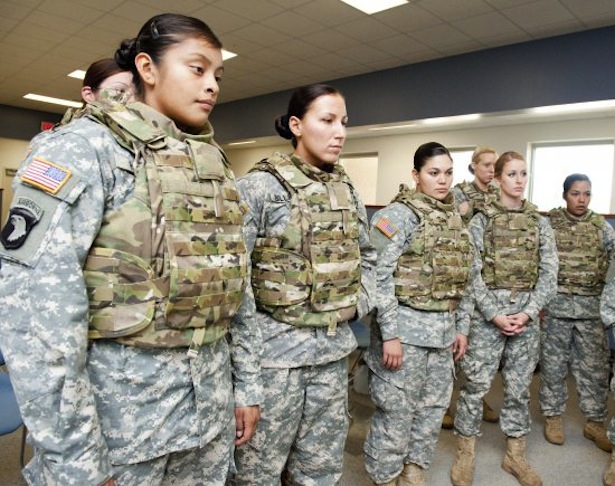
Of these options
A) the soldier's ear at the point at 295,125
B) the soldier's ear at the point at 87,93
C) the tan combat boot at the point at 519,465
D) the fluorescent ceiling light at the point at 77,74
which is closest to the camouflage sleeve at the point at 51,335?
the soldier's ear at the point at 295,125

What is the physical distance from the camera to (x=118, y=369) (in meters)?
0.89

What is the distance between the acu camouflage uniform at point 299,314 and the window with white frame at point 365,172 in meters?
6.59

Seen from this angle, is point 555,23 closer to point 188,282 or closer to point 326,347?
point 326,347

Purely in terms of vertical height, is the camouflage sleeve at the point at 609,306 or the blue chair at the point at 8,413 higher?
the camouflage sleeve at the point at 609,306

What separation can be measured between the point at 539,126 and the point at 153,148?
6036 mm

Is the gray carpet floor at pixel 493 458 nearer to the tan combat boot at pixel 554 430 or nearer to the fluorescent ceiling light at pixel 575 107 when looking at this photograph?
the tan combat boot at pixel 554 430

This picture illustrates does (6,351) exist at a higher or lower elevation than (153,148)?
lower

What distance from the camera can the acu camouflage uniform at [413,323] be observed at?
196 centimetres

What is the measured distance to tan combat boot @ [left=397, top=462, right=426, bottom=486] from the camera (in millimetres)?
2064

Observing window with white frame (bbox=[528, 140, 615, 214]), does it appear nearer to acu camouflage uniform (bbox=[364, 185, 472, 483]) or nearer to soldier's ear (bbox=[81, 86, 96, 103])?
acu camouflage uniform (bbox=[364, 185, 472, 483])

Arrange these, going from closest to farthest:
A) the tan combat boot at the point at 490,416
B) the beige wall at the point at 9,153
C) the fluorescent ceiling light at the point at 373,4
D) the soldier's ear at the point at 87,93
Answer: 1. the soldier's ear at the point at 87,93
2. the tan combat boot at the point at 490,416
3. the fluorescent ceiling light at the point at 373,4
4. the beige wall at the point at 9,153

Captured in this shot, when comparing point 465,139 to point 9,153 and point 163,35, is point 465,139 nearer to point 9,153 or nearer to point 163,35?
point 163,35

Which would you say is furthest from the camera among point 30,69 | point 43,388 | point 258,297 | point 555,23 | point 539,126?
point 30,69

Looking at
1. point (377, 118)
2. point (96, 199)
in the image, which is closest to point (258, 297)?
point (96, 199)
